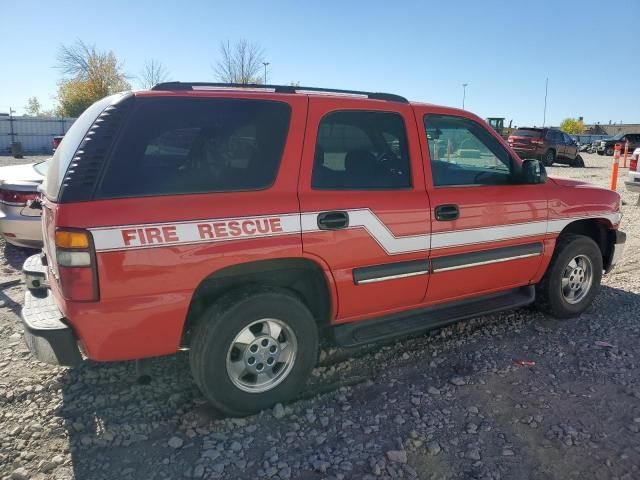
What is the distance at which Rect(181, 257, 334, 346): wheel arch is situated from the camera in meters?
2.86

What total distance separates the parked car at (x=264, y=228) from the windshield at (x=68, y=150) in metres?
0.02

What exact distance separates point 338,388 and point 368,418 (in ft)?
1.33

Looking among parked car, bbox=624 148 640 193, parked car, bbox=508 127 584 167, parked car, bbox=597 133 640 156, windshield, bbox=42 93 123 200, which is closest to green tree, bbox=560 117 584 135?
parked car, bbox=597 133 640 156

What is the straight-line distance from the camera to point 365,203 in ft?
10.5

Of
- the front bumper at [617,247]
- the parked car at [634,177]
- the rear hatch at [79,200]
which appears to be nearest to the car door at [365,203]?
the rear hatch at [79,200]

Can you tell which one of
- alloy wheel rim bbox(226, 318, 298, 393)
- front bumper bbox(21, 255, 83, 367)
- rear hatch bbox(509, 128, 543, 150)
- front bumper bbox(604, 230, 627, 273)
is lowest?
alloy wheel rim bbox(226, 318, 298, 393)

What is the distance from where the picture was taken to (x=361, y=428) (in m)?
2.93

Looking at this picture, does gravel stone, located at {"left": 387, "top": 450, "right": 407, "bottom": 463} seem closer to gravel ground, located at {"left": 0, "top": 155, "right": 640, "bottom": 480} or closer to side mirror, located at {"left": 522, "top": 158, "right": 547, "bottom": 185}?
gravel ground, located at {"left": 0, "top": 155, "right": 640, "bottom": 480}

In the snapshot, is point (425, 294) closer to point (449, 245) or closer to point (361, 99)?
point (449, 245)

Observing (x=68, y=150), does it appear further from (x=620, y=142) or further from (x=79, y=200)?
(x=620, y=142)

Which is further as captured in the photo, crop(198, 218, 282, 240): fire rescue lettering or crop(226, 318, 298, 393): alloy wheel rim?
crop(226, 318, 298, 393): alloy wheel rim

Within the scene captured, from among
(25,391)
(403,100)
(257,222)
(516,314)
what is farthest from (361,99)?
(25,391)

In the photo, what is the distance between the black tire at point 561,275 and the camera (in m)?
4.38

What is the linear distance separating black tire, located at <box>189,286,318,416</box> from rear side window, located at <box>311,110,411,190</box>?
78 centimetres
